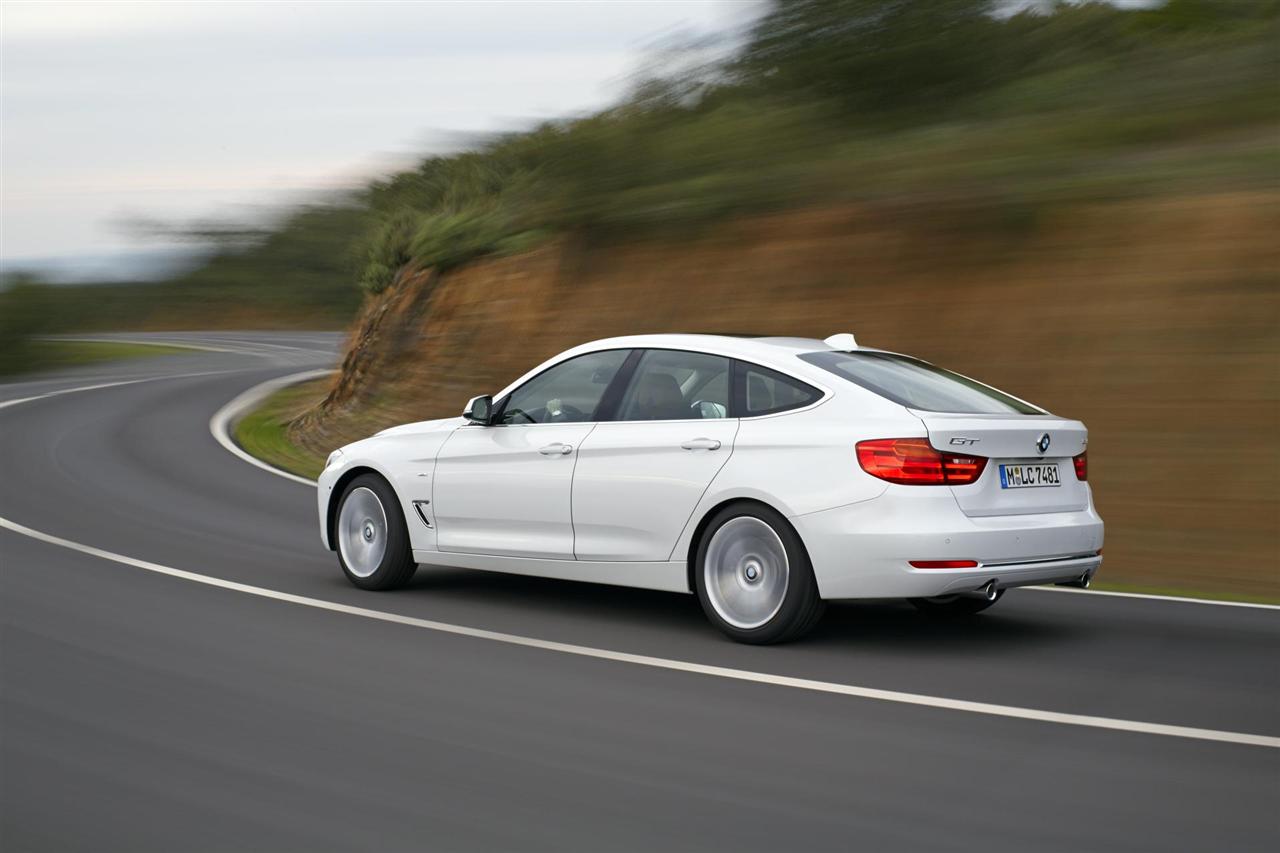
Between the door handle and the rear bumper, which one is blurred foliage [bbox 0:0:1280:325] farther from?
the door handle

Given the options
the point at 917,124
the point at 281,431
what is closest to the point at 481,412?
the point at 917,124

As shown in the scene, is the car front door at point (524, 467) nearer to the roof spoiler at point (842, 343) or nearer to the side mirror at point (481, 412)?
the side mirror at point (481, 412)

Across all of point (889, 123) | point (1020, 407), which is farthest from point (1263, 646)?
point (889, 123)

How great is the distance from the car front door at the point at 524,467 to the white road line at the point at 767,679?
2.17 ft

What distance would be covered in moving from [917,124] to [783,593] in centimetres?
1216

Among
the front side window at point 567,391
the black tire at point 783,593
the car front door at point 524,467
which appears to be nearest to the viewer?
the black tire at point 783,593

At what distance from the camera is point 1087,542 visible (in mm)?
7355

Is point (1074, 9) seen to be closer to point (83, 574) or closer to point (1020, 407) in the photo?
point (1020, 407)

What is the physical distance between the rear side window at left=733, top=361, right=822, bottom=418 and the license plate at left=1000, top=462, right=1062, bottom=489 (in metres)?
0.97

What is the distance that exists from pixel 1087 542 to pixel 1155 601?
6.36 feet

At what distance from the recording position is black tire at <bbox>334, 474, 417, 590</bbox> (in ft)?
29.2

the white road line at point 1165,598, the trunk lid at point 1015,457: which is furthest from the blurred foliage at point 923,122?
the trunk lid at point 1015,457

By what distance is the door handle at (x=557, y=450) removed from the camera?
26.2ft

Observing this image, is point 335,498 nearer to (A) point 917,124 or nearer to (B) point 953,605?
(B) point 953,605
